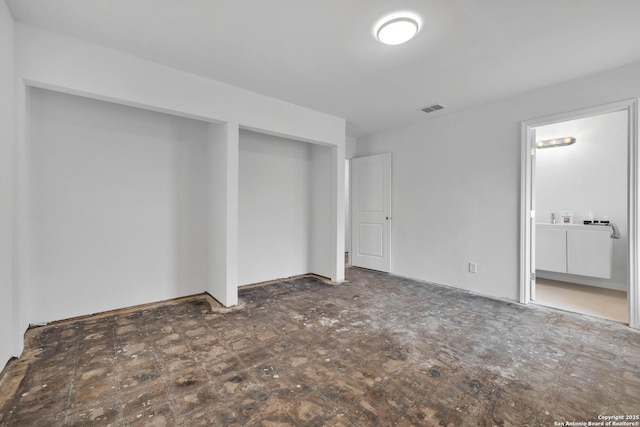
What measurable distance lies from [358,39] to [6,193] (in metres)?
2.87

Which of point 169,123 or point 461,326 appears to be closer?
point 461,326

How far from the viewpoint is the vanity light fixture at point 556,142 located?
4398 mm

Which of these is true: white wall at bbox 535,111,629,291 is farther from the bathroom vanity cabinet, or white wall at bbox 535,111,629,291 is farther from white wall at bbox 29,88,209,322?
white wall at bbox 29,88,209,322

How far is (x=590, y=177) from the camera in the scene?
4262 mm

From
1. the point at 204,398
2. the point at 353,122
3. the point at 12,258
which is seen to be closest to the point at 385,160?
the point at 353,122

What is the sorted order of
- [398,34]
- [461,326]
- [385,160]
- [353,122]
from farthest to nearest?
[385,160], [353,122], [461,326], [398,34]

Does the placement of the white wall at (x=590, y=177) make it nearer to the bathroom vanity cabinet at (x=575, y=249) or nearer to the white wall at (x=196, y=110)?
the bathroom vanity cabinet at (x=575, y=249)

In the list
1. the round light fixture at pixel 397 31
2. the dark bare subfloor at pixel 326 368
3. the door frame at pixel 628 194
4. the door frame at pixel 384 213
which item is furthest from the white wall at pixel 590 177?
the round light fixture at pixel 397 31

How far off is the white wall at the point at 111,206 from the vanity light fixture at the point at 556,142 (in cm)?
530

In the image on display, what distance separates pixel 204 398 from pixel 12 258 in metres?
1.80

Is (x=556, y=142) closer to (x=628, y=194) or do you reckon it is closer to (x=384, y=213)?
(x=628, y=194)

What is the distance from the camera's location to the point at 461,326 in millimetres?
2812

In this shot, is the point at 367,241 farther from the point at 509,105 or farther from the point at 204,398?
the point at 204,398

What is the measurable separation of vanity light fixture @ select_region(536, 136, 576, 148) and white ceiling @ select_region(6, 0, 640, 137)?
6.13ft
